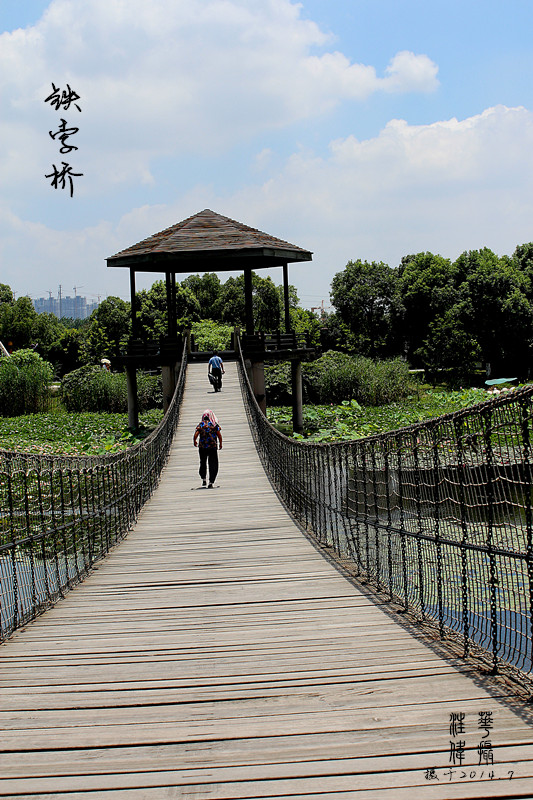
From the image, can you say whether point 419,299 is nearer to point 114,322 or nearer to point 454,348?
point 454,348

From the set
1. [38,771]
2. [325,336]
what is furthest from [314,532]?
[325,336]

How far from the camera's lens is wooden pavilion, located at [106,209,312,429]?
58.1 feet

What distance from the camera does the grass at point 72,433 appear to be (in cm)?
1767

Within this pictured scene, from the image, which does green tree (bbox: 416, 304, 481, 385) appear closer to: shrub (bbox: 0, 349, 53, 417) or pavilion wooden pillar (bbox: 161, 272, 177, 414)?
pavilion wooden pillar (bbox: 161, 272, 177, 414)

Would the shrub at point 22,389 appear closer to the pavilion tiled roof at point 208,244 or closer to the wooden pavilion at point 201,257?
the wooden pavilion at point 201,257

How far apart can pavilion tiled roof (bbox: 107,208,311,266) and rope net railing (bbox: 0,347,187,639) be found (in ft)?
15.6

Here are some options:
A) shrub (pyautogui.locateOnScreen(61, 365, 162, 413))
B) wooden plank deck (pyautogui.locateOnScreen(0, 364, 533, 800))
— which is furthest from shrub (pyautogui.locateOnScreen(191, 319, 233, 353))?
wooden plank deck (pyautogui.locateOnScreen(0, 364, 533, 800))

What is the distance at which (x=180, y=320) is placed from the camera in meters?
39.5

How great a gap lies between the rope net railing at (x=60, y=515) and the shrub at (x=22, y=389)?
14.3 m

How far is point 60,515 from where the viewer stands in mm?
6875

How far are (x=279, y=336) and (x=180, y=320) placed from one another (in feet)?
66.1

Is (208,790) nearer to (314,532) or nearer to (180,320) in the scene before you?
(314,532)

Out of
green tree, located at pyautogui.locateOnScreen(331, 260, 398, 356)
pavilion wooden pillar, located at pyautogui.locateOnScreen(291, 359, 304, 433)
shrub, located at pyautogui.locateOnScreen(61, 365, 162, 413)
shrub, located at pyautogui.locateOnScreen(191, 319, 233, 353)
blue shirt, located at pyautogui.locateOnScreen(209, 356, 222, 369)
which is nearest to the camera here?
blue shirt, located at pyautogui.locateOnScreen(209, 356, 222, 369)

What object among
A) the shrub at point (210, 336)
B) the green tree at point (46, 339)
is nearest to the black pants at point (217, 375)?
the shrub at point (210, 336)
